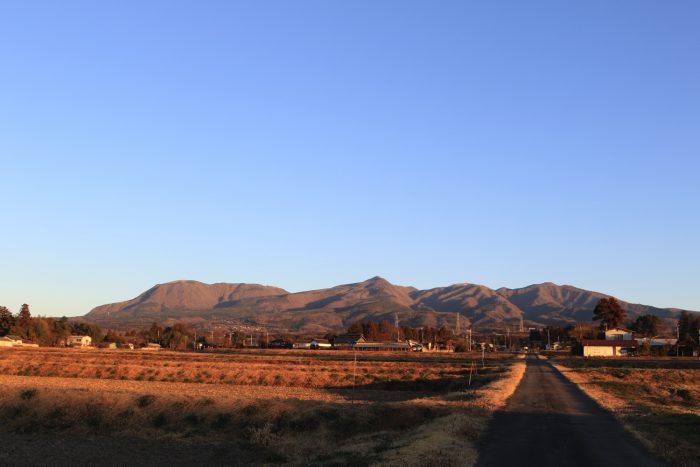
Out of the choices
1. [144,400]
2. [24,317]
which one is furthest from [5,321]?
[144,400]

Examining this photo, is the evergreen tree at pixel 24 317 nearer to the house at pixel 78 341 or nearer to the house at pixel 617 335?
the house at pixel 78 341

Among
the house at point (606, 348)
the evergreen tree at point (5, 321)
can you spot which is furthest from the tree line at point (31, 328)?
the house at point (606, 348)

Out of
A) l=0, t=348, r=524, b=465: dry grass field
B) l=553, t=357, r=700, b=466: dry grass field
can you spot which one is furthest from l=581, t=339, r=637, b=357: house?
l=0, t=348, r=524, b=465: dry grass field

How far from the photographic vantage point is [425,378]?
6431 centimetres

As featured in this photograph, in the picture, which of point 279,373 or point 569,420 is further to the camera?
point 279,373

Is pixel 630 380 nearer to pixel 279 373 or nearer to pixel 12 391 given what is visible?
pixel 279 373

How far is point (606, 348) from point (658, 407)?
11192cm

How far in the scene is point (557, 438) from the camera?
23703 mm

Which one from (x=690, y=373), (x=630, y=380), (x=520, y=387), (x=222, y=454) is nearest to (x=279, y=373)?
(x=520, y=387)

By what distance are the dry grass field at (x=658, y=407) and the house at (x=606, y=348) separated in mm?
72258

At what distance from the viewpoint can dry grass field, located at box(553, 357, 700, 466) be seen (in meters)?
22.3

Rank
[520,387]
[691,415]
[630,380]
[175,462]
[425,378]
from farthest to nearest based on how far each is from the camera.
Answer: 1. [425,378]
2. [630,380]
3. [520,387]
4. [691,415]
5. [175,462]

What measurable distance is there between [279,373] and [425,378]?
569 inches

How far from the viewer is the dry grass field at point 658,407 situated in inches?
878
